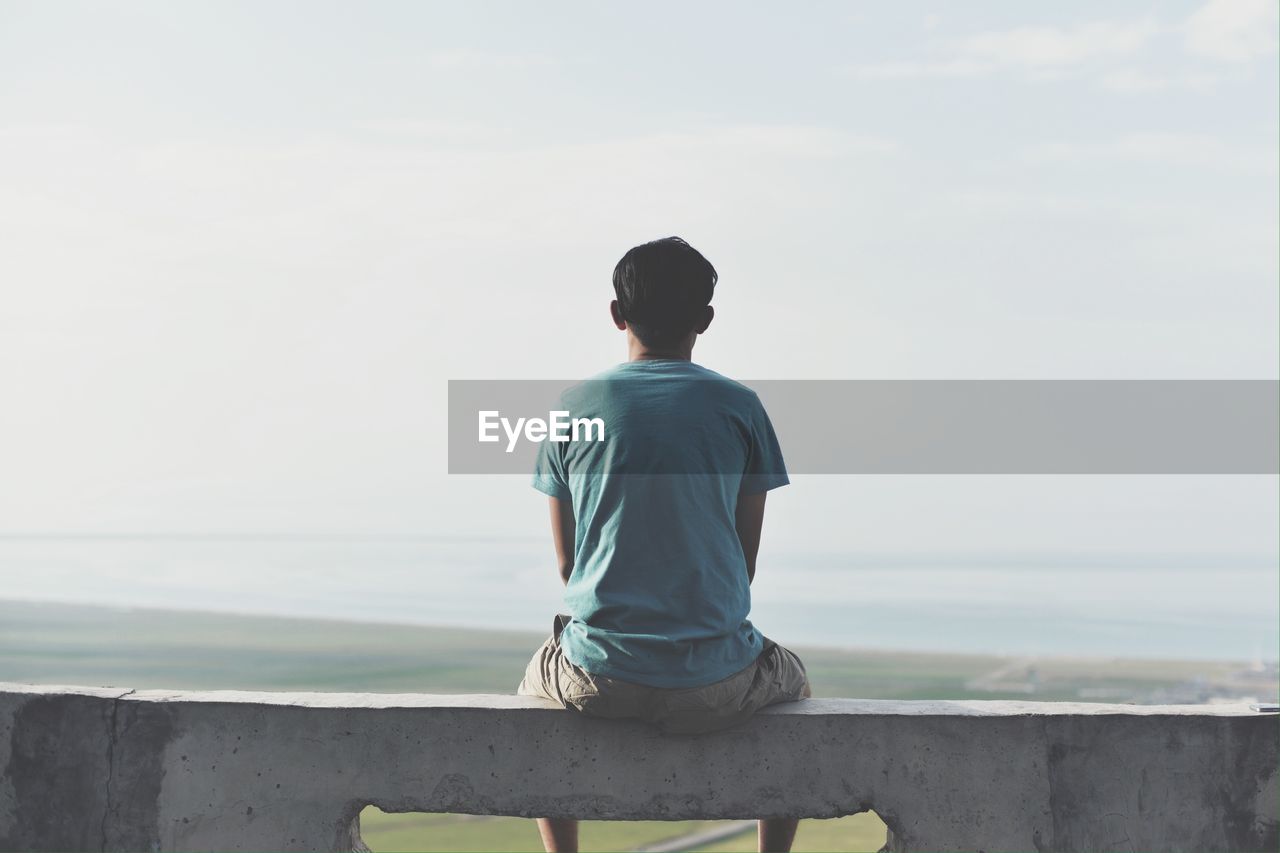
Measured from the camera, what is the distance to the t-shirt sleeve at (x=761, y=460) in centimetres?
320

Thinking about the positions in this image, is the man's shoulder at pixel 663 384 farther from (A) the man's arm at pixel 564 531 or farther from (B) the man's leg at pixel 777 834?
(B) the man's leg at pixel 777 834

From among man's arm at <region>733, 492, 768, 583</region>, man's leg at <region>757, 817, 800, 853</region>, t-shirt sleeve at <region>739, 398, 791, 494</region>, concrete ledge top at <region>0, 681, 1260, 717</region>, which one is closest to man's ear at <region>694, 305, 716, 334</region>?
t-shirt sleeve at <region>739, 398, 791, 494</region>

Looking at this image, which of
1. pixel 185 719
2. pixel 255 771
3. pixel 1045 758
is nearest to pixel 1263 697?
pixel 1045 758

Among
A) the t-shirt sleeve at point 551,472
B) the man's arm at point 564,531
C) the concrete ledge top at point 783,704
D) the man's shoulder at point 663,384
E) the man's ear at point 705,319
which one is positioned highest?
the man's ear at point 705,319

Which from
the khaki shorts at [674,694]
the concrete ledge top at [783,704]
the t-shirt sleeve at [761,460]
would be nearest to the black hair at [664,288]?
the t-shirt sleeve at [761,460]

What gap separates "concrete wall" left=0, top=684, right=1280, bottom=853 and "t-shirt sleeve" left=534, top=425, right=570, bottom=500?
25.3 inches

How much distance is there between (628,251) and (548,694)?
52.1 inches

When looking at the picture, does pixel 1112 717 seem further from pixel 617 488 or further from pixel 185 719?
pixel 185 719

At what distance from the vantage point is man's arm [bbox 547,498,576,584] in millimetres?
3291

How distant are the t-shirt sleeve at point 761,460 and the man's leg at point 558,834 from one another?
3.47 ft

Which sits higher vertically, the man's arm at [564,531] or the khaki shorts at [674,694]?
the man's arm at [564,531]

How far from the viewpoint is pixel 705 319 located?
3236 mm

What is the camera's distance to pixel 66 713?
11.6 feet

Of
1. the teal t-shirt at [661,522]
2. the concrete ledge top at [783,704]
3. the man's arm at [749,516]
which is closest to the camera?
the teal t-shirt at [661,522]
